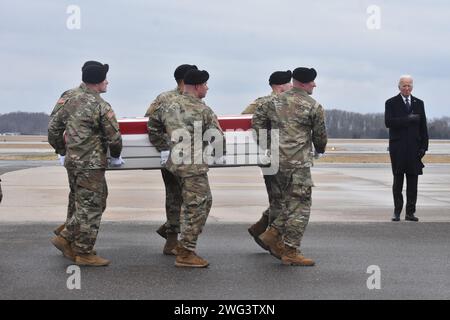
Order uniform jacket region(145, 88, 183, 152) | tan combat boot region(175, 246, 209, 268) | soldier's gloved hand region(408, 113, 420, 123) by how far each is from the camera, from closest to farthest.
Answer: tan combat boot region(175, 246, 209, 268), uniform jacket region(145, 88, 183, 152), soldier's gloved hand region(408, 113, 420, 123)

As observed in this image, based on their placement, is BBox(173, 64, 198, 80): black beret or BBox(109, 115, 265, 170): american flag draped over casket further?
BBox(109, 115, 265, 170): american flag draped over casket

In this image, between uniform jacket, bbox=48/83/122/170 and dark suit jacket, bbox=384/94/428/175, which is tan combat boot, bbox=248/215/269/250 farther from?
dark suit jacket, bbox=384/94/428/175

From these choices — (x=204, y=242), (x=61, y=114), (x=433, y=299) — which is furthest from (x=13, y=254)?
(x=433, y=299)

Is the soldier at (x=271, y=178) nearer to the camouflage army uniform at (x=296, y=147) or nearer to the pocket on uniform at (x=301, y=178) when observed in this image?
the camouflage army uniform at (x=296, y=147)

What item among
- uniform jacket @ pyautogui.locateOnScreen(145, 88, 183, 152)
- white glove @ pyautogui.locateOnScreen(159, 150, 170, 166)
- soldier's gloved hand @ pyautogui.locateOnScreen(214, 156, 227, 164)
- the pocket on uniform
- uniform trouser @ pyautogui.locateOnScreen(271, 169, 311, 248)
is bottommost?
uniform trouser @ pyautogui.locateOnScreen(271, 169, 311, 248)

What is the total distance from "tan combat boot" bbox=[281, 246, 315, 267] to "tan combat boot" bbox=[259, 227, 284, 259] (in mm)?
195

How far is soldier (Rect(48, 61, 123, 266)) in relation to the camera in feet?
25.3

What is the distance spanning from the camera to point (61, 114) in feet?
26.0

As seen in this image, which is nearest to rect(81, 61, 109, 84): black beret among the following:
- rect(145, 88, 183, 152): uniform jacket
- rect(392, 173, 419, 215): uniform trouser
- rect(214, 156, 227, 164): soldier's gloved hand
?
rect(145, 88, 183, 152): uniform jacket

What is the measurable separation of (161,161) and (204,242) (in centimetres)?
157

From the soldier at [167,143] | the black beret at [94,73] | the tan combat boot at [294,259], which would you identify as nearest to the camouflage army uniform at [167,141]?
the soldier at [167,143]

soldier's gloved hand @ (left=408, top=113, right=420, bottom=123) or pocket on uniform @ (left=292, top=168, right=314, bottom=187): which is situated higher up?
soldier's gloved hand @ (left=408, top=113, right=420, bottom=123)

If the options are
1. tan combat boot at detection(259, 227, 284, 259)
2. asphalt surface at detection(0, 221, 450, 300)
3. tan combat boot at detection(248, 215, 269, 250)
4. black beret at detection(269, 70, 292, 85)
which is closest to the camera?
asphalt surface at detection(0, 221, 450, 300)

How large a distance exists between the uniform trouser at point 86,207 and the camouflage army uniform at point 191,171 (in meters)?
0.74
